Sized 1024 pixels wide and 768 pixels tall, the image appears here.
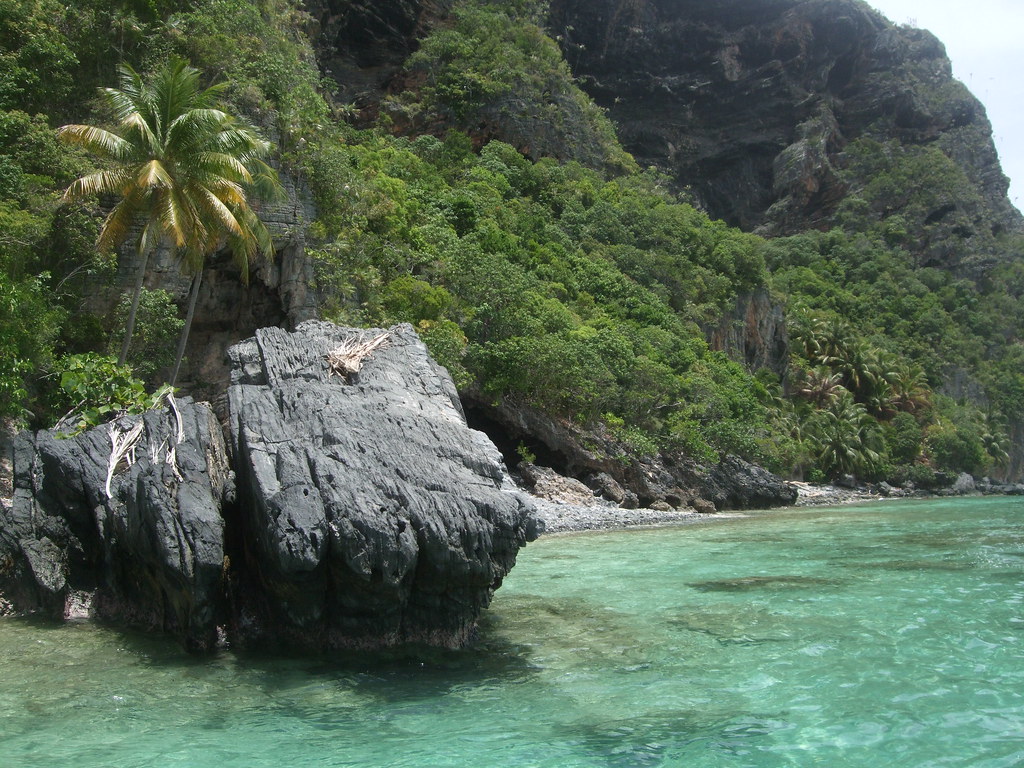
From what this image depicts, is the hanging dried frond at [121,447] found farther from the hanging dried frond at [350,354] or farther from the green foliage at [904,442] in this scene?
the green foliage at [904,442]

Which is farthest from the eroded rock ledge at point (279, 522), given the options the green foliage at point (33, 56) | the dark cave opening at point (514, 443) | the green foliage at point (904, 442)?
the green foliage at point (904, 442)

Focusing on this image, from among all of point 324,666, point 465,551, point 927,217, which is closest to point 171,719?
point 324,666

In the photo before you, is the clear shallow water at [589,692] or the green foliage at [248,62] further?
the green foliage at [248,62]

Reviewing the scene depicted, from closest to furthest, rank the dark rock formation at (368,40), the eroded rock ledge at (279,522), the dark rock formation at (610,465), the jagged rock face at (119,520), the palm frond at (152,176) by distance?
1. the eroded rock ledge at (279,522)
2. the jagged rock face at (119,520)
3. the palm frond at (152,176)
4. the dark rock formation at (610,465)
5. the dark rock formation at (368,40)

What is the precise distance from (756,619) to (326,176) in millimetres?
17416

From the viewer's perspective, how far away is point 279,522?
614 centimetres

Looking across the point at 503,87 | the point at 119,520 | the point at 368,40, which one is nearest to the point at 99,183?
the point at 119,520

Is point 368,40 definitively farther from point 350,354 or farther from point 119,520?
point 119,520

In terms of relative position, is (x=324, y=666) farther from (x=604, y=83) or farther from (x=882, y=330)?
(x=604, y=83)

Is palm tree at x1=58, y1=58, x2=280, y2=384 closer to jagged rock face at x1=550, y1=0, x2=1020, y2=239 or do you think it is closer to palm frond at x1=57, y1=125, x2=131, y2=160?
palm frond at x1=57, y1=125, x2=131, y2=160

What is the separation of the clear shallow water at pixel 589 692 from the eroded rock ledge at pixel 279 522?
401 millimetres

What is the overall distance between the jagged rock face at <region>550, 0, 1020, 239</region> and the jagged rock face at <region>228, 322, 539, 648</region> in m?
58.4

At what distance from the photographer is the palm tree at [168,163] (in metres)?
15.7

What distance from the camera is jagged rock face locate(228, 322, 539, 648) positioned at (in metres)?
6.21
